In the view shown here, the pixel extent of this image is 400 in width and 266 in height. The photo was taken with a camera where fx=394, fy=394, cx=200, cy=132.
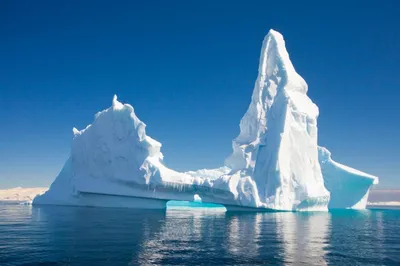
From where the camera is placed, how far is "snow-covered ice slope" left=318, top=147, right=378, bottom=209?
5088 cm

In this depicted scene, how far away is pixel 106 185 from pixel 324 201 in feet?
80.1

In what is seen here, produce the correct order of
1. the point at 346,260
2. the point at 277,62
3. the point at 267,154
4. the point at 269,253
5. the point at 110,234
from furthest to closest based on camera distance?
1. the point at 277,62
2. the point at 267,154
3. the point at 110,234
4. the point at 269,253
5. the point at 346,260

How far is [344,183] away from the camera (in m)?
52.4

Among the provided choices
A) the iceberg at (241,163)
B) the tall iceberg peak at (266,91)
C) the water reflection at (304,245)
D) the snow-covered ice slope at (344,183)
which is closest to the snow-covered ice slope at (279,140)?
the tall iceberg peak at (266,91)

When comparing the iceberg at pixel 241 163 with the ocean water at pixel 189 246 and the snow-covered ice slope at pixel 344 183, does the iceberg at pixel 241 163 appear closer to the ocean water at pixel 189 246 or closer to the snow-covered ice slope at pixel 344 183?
the snow-covered ice slope at pixel 344 183

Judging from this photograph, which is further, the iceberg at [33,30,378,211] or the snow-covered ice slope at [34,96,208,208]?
the snow-covered ice slope at [34,96,208,208]

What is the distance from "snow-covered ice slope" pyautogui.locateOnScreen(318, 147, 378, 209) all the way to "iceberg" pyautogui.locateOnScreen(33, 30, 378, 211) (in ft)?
1.96

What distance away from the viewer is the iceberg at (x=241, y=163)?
41031 millimetres

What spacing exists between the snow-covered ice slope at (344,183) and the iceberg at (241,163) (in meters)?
0.60

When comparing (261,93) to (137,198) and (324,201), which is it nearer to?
(324,201)

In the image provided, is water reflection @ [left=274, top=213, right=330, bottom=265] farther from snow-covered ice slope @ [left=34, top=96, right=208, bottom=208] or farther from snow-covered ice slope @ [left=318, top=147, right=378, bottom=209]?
snow-covered ice slope @ [left=318, top=147, right=378, bottom=209]

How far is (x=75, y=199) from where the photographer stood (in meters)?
47.7

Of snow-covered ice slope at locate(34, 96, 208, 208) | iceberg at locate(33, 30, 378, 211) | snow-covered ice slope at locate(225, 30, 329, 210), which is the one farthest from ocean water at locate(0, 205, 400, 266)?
snow-covered ice slope at locate(34, 96, 208, 208)

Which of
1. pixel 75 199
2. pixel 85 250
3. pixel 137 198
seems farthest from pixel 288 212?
pixel 85 250
